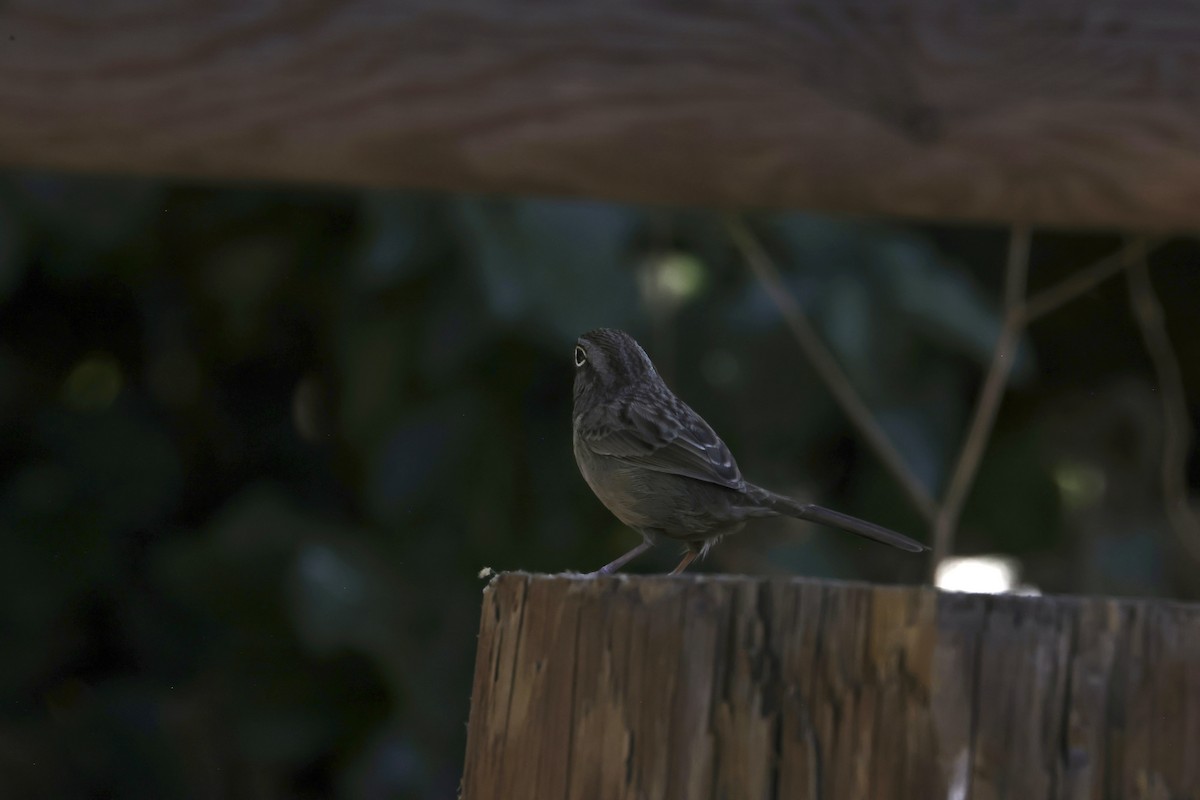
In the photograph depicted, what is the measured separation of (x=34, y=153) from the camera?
2598 millimetres

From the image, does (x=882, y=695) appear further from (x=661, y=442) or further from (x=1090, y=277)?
(x=1090, y=277)

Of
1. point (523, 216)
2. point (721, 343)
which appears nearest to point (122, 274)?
point (523, 216)

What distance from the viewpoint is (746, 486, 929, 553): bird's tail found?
310 centimetres

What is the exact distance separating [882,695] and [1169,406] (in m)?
3.31

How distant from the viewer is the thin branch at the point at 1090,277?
13.9ft

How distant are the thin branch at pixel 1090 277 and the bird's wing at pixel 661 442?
1.18 metres

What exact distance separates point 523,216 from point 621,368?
46 centimetres

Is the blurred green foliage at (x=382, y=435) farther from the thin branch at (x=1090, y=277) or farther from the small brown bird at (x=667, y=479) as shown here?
the small brown bird at (x=667, y=479)

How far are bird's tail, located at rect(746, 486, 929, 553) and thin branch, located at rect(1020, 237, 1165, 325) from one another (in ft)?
3.79

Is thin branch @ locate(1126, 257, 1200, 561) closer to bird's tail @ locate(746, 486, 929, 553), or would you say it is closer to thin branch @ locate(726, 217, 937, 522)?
thin branch @ locate(726, 217, 937, 522)

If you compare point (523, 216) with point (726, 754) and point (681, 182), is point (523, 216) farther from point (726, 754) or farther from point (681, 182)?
point (726, 754)

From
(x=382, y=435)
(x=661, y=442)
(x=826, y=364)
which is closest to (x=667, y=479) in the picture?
(x=661, y=442)

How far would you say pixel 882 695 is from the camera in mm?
1599

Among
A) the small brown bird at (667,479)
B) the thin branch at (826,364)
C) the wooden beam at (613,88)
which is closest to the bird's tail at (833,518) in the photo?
the small brown bird at (667,479)
